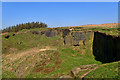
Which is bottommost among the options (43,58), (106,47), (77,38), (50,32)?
(43,58)

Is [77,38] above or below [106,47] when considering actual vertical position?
above

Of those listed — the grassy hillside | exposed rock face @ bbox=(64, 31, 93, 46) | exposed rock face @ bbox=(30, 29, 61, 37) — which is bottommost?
the grassy hillside

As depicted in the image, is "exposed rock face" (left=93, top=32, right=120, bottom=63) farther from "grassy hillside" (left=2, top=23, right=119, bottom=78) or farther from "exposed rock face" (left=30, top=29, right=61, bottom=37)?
"exposed rock face" (left=30, top=29, right=61, bottom=37)

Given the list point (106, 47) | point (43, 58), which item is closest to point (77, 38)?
point (106, 47)

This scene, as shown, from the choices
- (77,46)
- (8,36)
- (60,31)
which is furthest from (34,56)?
(8,36)

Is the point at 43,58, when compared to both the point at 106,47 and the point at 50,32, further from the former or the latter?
A: the point at 50,32

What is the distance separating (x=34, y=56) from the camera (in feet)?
68.0

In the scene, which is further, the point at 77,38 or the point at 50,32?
the point at 50,32

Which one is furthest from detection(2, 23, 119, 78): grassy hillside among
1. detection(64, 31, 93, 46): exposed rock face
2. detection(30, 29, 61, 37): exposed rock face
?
detection(64, 31, 93, 46): exposed rock face

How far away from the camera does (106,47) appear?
19031mm

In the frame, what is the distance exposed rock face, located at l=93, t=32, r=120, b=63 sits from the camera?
16.1 metres

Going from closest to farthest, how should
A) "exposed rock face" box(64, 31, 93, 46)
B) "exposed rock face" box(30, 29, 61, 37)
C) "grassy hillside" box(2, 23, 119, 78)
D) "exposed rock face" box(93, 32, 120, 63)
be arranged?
"grassy hillside" box(2, 23, 119, 78)
"exposed rock face" box(93, 32, 120, 63)
"exposed rock face" box(64, 31, 93, 46)
"exposed rock face" box(30, 29, 61, 37)

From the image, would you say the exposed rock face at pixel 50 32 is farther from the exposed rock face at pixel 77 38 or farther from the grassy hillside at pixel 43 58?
the exposed rock face at pixel 77 38

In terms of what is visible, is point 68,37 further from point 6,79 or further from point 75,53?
point 6,79
